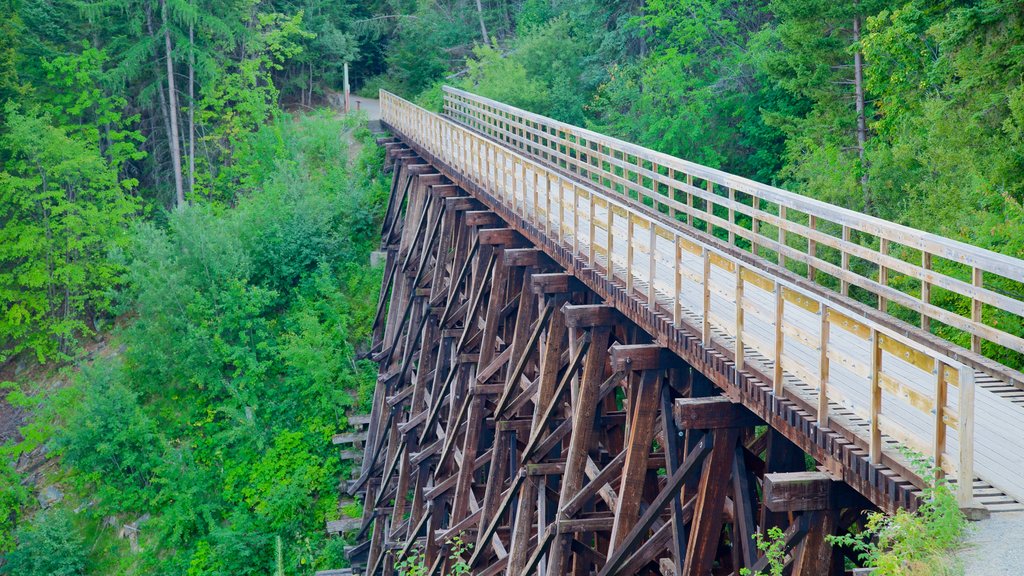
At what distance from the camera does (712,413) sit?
6.10 metres

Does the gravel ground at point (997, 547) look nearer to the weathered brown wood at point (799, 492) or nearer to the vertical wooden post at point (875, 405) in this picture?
the vertical wooden post at point (875, 405)

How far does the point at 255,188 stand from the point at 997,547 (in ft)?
87.2

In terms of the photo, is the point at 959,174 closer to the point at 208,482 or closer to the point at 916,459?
the point at 916,459

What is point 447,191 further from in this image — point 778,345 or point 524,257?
point 778,345

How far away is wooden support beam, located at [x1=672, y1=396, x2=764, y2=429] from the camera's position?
238 inches

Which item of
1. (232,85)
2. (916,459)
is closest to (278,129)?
(232,85)

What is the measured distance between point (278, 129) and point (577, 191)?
22029mm

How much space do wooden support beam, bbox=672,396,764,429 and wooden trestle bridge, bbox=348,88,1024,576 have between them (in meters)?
0.02

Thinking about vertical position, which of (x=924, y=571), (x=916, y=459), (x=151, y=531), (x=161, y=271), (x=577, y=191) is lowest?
(x=151, y=531)

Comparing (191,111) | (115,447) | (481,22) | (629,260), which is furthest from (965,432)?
(481,22)

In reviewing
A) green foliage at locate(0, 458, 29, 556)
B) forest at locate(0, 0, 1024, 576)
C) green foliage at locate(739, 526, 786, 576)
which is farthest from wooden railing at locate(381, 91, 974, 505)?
green foliage at locate(0, 458, 29, 556)

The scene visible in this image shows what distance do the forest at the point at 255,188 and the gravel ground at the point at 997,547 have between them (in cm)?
653

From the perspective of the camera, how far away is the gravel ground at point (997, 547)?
3.78 meters

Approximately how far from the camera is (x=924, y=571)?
12.7 ft
